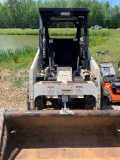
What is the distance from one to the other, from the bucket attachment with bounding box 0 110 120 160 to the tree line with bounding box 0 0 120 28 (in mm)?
84927

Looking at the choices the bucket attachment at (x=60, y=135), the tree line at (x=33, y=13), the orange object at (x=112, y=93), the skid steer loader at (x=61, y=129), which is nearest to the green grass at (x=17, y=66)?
the orange object at (x=112, y=93)

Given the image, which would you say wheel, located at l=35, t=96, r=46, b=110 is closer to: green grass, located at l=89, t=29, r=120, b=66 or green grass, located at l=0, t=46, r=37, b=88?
green grass, located at l=0, t=46, r=37, b=88

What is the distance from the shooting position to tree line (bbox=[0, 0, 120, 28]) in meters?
90.5

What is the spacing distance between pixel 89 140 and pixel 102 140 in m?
0.25

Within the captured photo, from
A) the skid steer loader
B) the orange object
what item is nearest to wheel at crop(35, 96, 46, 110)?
the skid steer loader

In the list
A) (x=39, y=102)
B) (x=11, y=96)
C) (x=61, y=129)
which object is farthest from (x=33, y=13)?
(x=61, y=129)

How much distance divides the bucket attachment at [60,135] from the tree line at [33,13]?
8493 cm

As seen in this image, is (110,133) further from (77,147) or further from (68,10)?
(68,10)

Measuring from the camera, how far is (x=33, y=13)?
9475cm

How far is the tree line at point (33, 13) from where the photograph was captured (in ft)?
297

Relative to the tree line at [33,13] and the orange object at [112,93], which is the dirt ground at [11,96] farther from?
the tree line at [33,13]

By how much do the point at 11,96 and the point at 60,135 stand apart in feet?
14.3

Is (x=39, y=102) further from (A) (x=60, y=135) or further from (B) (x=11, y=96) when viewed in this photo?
(B) (x=11, y=96)

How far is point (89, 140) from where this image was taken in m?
5.27
